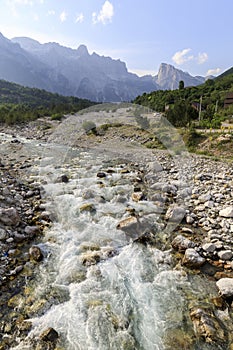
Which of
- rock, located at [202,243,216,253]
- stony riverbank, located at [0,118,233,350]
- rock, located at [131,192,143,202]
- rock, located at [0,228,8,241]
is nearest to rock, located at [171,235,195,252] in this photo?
stony riverbank, located at [0,118,233,350]

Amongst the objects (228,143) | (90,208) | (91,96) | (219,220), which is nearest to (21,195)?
(90,208)

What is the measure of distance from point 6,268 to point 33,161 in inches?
382

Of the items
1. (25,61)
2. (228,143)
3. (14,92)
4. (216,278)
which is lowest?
(216,278)

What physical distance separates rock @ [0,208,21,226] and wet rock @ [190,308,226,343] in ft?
15.2

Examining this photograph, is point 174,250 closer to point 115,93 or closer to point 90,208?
point 90,208

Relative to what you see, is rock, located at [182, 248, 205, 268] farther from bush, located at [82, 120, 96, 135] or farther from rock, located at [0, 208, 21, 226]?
bush, located at [82, 120, 96, 135]

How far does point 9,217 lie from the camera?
590 centimetres

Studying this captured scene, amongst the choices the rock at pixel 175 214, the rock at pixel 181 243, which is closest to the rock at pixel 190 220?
the rock at pixel 175 214

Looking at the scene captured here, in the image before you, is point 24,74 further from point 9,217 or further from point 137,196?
point 9,217

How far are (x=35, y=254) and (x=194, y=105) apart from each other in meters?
34.4

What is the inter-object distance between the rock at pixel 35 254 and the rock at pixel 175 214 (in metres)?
3.67

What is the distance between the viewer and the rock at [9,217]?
578cm

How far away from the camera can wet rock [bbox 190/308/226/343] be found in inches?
131

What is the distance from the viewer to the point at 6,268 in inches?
179
